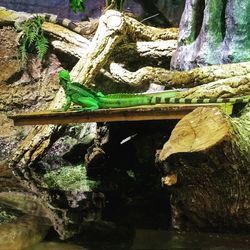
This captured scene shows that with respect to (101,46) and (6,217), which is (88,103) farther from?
(101,46)

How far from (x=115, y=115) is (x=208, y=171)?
1662 millimetres

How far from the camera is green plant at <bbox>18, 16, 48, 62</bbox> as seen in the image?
7582mm

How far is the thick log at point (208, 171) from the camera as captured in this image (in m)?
2.89

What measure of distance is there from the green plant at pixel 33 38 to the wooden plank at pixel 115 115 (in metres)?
2.95

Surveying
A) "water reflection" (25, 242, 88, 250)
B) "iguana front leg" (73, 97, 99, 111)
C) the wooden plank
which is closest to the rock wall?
the wooden plank

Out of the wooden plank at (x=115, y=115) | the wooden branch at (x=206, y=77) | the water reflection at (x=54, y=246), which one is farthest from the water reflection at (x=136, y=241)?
the wooden branch at (x=206, y=77)

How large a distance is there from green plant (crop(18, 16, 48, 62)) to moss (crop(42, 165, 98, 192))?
2490 millimetres

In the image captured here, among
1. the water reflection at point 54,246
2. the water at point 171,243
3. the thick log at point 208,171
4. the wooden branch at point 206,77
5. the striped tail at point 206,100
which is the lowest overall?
the water reflection at point 54,246

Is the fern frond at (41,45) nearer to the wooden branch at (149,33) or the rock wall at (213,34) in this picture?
the wooden branch at (149,33)

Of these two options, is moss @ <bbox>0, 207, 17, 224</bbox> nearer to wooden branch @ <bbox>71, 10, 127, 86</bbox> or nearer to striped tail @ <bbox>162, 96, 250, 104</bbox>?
striped tail @ <bbox>162, 96, 250, 104</bbox>

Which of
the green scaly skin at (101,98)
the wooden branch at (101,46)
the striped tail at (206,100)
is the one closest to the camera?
the striped tail at (206,100)

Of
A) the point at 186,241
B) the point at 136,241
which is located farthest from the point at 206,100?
the point at 136,241

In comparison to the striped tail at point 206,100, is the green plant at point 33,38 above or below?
above

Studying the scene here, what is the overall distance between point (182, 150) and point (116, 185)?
2.46 m
